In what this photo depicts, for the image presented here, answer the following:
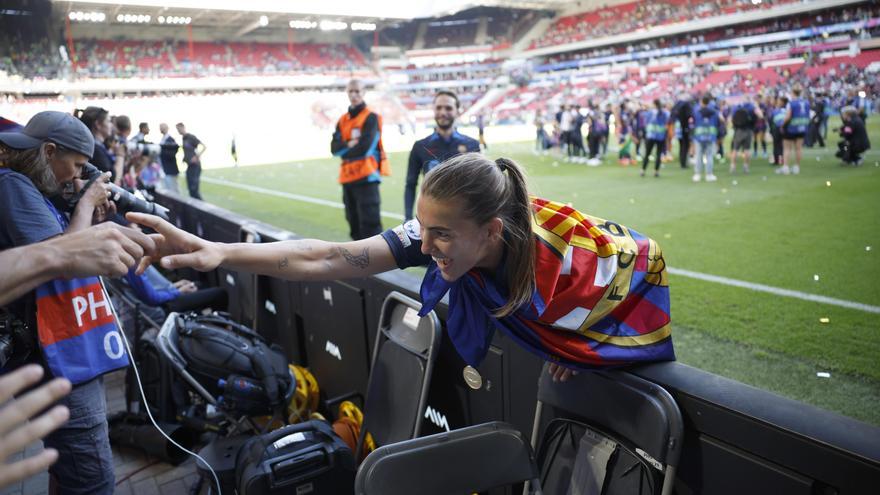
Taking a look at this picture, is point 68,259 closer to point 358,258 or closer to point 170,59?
point 358,258

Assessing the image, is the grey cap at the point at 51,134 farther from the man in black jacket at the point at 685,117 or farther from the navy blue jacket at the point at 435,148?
the man in black jacket at the point at 685,117

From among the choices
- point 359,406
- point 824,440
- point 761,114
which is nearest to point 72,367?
point 359,406

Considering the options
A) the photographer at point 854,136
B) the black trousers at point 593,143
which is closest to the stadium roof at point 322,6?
the black trousers at point 593,143

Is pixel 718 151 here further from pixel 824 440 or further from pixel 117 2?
pixel 117 2

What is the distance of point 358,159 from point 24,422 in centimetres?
579

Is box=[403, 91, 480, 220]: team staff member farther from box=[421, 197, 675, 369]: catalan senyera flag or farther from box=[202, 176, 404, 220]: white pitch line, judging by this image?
box=[202, 176, 404, 220]: white pitch line

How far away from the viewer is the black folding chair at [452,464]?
1.75 metres

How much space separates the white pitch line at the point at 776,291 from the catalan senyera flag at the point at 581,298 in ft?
13.0

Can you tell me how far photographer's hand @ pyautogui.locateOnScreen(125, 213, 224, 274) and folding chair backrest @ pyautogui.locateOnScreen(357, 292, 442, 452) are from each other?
1070mm

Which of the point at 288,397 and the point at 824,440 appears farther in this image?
the point at 288,397

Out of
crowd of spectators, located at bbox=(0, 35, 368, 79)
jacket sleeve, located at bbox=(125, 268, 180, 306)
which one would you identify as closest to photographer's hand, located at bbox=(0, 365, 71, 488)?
jacket sleeve, located at bbox=(125, 268, 180, 306)

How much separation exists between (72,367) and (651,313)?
7.07 feet

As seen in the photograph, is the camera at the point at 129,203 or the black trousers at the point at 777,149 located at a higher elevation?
the camera at the point at 129,203

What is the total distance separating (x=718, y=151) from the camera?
17094mm
